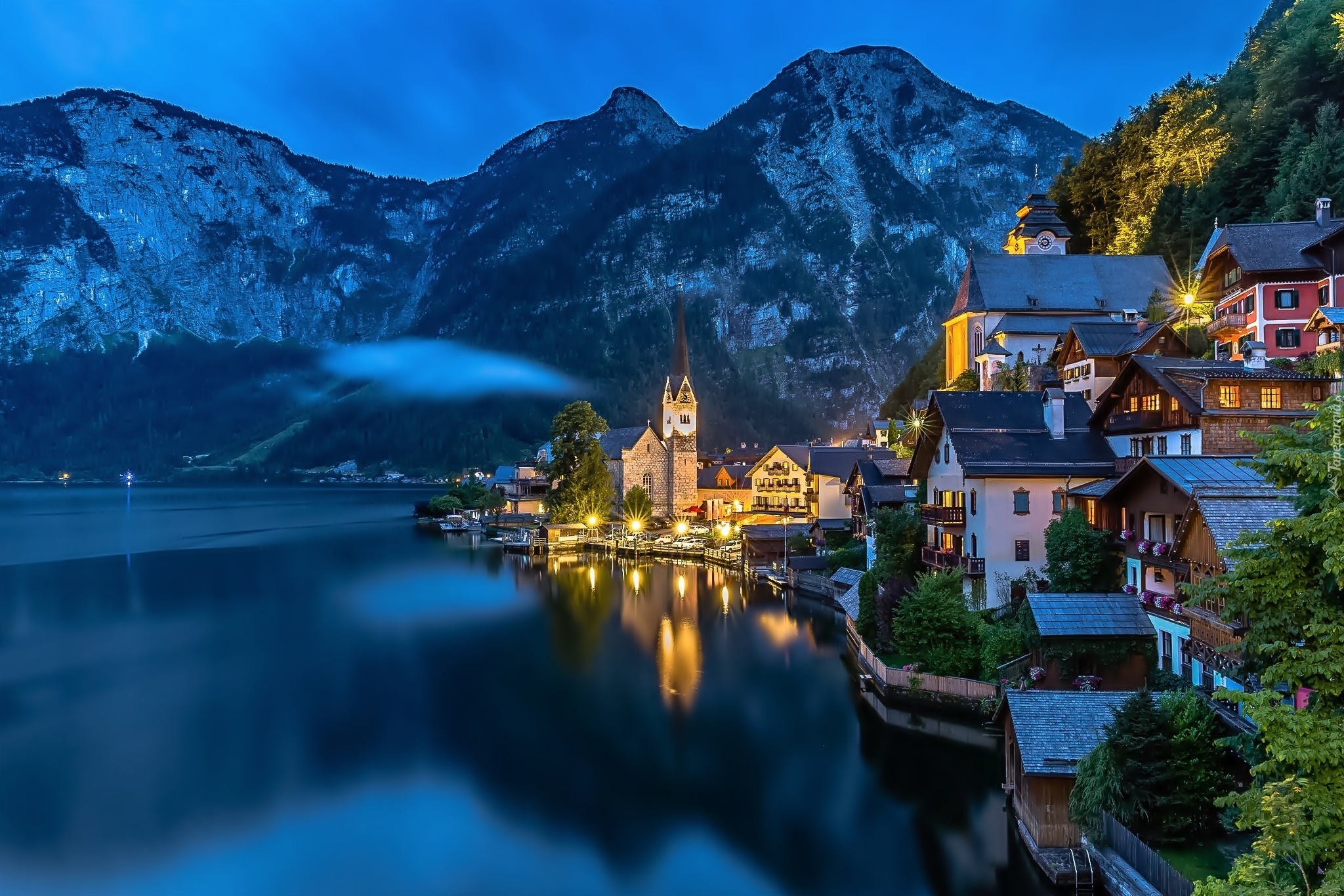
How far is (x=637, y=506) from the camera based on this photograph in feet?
309

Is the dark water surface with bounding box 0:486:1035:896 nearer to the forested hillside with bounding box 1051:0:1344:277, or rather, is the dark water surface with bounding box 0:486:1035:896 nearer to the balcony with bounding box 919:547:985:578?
the balcony with bounding box 919:547:985:578

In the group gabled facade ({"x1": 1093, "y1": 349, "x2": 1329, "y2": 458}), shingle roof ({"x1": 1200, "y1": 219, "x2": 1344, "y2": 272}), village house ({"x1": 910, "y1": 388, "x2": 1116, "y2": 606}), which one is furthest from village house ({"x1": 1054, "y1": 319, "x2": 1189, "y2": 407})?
gabled facade ({"x1": 1093, "y1": 349, "x2": 1329, "y2": 458})

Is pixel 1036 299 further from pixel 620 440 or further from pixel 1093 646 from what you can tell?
pixel 620 440

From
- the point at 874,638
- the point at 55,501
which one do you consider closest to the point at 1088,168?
the point at 874,638

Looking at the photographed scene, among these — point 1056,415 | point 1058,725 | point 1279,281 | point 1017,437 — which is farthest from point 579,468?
point 1058,725

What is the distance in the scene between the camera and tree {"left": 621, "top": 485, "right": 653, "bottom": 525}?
9388cm

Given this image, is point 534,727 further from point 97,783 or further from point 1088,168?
point 1088,168

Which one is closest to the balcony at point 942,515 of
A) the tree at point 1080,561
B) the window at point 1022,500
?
the window at point 1022,500

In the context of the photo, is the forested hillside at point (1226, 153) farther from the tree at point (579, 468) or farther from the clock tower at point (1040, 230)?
the tree at point (579, 468)

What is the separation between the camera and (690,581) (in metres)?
63.1

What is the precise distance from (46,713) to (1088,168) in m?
77.5

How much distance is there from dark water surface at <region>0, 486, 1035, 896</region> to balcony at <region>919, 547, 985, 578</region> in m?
6.36

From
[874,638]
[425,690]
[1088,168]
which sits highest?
[1088,168]

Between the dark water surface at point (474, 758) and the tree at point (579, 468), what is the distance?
37.4 metres
